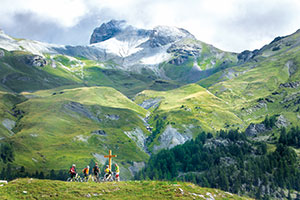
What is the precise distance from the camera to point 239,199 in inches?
1982

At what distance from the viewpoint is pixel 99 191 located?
143 feet

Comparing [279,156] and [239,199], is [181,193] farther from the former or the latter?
[279,156]

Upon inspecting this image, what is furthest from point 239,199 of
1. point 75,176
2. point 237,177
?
point 237,177

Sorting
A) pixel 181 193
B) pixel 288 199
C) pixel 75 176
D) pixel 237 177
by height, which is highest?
pixel 75 176

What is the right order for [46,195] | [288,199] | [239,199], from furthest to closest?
[288,199] < [239,199] < [46,195]

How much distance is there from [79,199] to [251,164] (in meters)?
172

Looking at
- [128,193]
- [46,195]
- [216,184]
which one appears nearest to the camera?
[46,195]

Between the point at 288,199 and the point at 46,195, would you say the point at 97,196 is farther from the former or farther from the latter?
the point at 288,199

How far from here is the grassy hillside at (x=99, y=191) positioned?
39500 millimetres

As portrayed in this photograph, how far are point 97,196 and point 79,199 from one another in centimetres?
275

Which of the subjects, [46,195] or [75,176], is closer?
[46,195]

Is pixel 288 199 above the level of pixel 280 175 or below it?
below

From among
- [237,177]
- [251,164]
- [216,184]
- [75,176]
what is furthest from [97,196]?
[251,164]

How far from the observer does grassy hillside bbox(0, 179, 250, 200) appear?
130 ft
